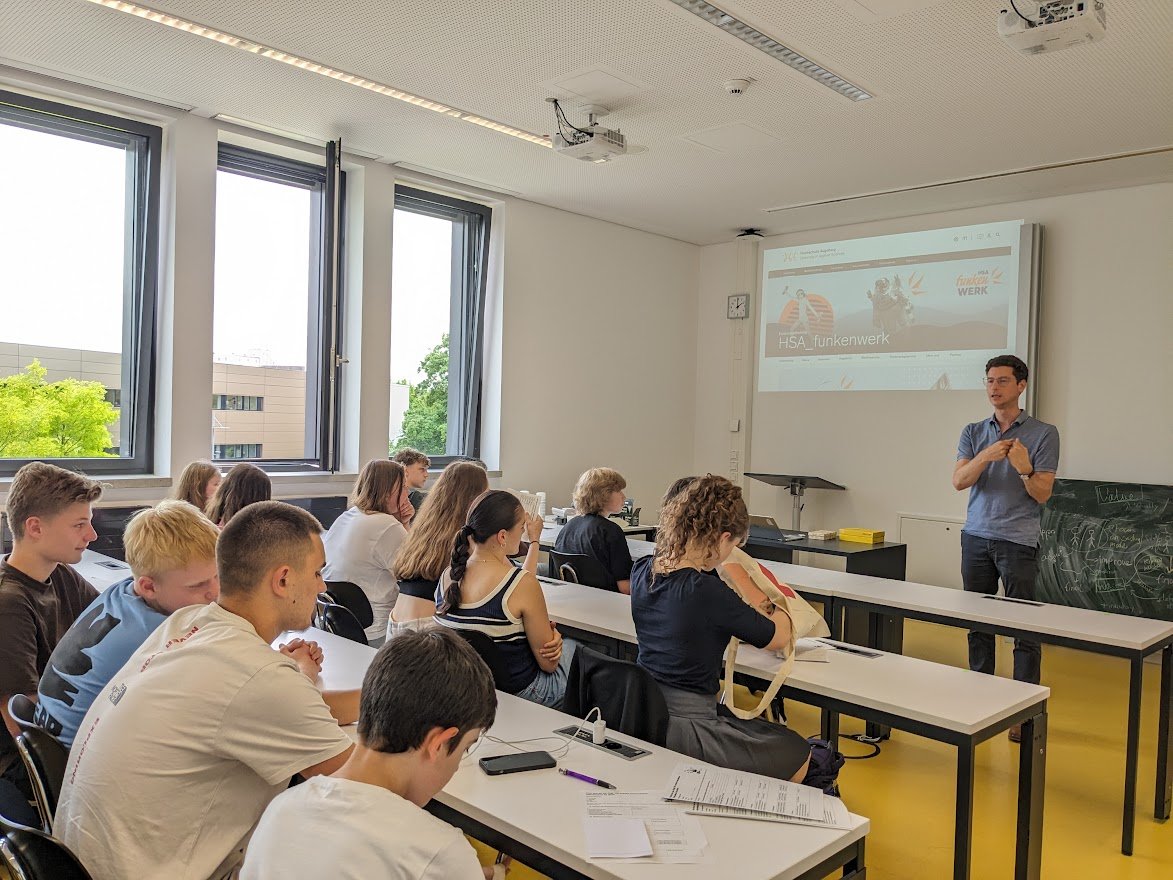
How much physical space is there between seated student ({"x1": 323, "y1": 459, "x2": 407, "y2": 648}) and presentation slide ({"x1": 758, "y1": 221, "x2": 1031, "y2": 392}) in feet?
15.5

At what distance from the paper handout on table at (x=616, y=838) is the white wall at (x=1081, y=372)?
226 inches

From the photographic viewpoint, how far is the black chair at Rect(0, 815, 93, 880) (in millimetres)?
1276

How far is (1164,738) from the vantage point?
3.19m

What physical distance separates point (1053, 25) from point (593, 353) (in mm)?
4742

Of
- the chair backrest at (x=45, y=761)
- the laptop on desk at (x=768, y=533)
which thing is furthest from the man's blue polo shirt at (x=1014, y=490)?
the chair backrest at (x=45, y=761)

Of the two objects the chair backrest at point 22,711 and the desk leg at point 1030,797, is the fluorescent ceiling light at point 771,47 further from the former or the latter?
the chair backrest at point 22,711

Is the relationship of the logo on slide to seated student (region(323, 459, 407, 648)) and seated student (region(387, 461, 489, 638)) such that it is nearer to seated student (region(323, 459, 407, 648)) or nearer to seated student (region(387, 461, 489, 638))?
seated student (region(323, 459, 407, 648))

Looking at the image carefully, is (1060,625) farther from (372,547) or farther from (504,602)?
(372,547)

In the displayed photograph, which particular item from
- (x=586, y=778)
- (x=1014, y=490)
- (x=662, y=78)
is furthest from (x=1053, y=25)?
(x=586, y=778)

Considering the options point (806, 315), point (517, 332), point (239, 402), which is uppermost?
point (806, 315)

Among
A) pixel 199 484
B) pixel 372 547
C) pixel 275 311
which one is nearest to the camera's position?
pixel 372 547

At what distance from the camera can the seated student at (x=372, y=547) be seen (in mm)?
3703

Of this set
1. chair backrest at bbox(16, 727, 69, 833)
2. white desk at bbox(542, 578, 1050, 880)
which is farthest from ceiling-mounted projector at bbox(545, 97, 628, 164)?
chair backrest at bbox(16, 727, 69, 833)

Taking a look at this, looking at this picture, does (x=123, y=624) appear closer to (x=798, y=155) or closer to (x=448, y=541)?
(x=448, y=541)
